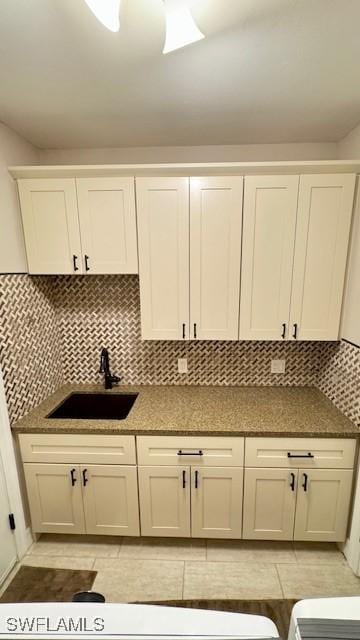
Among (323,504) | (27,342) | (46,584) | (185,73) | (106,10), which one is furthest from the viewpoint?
(27,342)

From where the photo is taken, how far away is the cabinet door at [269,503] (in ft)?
5.56

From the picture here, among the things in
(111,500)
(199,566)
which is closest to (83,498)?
(111,500)

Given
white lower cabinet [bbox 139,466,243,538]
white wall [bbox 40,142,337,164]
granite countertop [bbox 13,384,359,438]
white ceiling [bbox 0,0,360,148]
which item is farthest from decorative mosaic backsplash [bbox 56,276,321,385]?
white ceiling [bbox 0,0,360,148]

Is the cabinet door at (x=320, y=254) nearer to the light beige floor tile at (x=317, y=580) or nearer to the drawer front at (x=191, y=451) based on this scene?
the drawer front at (x=191, y=451)

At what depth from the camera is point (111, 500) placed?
5.81ft

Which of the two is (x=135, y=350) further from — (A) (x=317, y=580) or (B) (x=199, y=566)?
(A) (x=317, y=580)

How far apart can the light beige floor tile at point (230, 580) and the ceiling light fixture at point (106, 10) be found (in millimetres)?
2492

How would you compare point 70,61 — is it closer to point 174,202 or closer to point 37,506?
point 174,202

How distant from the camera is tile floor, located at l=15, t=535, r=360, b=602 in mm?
1572

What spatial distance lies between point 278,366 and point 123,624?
1.83 metres

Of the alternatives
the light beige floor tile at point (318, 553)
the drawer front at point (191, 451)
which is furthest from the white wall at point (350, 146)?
the light beige floor tile at point (318, 553)

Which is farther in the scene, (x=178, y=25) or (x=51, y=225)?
(x=51, y=225)

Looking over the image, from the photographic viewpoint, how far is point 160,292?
1831mm

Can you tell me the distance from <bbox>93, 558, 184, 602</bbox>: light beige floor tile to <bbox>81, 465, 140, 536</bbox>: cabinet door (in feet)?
0.53
